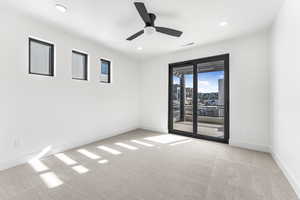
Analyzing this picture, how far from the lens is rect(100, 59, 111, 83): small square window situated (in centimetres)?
405

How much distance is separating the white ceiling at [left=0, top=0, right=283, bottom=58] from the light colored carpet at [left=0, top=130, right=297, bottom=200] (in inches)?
108

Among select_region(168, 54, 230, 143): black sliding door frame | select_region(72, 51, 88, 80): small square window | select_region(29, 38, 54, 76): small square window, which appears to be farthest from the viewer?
select_region(168, 54, 230, 143): black sliding door frame

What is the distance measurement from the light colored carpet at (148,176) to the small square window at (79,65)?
1842mm

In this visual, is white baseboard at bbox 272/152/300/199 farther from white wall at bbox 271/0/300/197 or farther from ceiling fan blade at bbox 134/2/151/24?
ceiling fan blade at bbox 134/2/151/24

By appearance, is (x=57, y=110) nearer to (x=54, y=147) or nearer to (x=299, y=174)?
(x=54, y=147)

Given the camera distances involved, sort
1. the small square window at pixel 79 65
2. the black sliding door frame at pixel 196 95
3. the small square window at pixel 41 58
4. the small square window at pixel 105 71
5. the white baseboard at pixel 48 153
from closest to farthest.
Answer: the white baseboard at pixel 48 153 < the small square window at pixel 41 58 < the small square window at pixel 79 65 < the black sliding door frame at pixel 196 95 < the small square window at pixel 105 71

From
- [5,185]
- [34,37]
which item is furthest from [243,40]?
[5,185]

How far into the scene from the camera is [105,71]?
4168 millimetres

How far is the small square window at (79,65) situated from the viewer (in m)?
3.37

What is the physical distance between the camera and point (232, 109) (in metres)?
3.42

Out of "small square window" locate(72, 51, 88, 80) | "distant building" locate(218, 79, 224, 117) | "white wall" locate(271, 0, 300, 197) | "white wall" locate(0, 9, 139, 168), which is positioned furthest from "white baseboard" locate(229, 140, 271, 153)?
"small square window" locate(72, 51, 88, 80)

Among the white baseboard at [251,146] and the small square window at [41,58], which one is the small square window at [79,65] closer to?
the small square window at [41,58]

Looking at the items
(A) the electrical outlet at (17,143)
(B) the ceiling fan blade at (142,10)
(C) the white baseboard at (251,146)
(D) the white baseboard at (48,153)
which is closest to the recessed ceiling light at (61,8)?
(B) the ceiling fan blade at (142,10)

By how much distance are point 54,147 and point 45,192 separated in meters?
1.39
